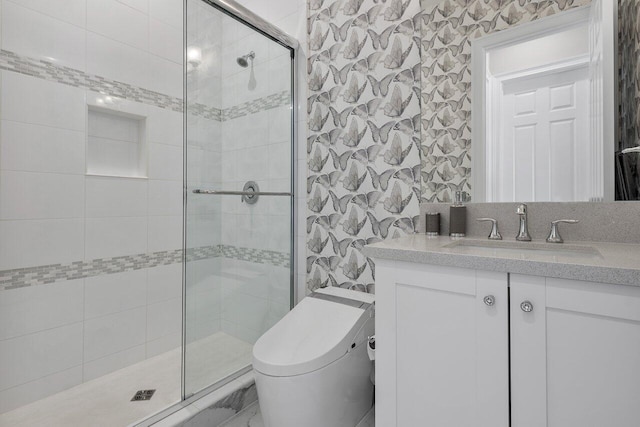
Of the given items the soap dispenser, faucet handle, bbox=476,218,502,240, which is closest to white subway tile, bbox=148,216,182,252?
the soap dispenser

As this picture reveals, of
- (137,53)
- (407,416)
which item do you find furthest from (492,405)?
(137,53)

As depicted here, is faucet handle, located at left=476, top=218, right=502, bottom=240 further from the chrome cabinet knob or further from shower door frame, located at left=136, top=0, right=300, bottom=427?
shower door frame, located at left=136, top=0, right=300, bottom=427

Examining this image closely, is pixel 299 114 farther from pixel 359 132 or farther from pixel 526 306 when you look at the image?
pixel 526 306

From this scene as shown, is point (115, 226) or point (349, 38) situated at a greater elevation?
point (349, 38)

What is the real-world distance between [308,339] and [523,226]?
92 centimetres

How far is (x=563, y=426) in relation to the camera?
0.75m

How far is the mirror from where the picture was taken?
107cm

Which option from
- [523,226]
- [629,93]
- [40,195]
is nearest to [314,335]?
[523,226]

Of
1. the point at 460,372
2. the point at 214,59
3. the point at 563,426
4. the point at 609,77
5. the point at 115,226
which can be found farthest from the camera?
the point at 115,226

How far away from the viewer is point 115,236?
188cm

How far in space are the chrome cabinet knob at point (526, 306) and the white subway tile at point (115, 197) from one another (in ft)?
6.69

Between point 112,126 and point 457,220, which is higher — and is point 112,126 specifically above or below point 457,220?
above

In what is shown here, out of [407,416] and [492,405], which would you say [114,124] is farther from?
[492,405]

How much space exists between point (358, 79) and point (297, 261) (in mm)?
1108
